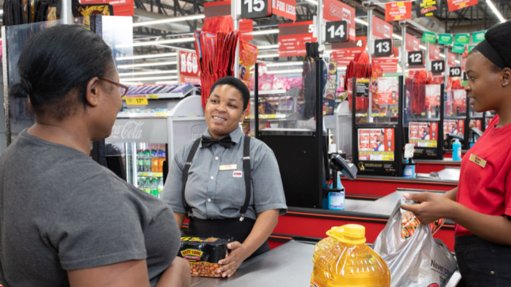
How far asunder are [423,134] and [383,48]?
268 cm

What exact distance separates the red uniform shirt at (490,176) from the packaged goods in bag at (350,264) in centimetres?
48

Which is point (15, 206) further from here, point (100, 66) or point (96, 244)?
point (100, 66)

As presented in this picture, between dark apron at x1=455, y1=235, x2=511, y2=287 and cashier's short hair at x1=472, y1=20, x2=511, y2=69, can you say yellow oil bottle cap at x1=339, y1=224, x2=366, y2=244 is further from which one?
cashier's short hair at x1=472, y1=20, x2=511, y2=69

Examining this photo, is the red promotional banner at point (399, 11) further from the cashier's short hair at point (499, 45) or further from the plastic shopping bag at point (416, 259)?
the plastic shopping bag at point (416, 259)

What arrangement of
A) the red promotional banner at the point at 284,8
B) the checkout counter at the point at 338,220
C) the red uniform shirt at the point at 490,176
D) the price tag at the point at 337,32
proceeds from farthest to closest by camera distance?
1. the price tag at the point at 337,32
2. the red promotional banner at the point at 284,8
3. the checkout counter at the point at 338,220
4. the red uniform shirt at the point at 490,176

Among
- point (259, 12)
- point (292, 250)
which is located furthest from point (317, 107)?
point (292, 250)

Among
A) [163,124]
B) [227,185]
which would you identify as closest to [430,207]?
[227,185]

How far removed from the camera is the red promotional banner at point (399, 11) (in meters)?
9.62

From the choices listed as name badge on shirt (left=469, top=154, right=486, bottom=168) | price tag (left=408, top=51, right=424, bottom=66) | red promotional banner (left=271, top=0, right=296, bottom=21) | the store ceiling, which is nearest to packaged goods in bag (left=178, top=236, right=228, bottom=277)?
name badge on shirt (left=469, top=154, right=486, bottom=168)

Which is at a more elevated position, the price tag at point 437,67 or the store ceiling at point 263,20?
the store ceiling at point 263,20

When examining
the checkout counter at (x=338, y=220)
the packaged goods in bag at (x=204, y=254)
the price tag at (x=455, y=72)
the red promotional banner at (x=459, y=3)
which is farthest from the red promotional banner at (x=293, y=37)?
the packaged goods in bag at (x=204, y=254)

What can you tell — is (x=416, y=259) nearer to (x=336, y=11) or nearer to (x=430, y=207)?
(x=430, y=207)

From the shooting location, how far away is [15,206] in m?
1.02

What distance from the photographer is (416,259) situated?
1.75 metres
